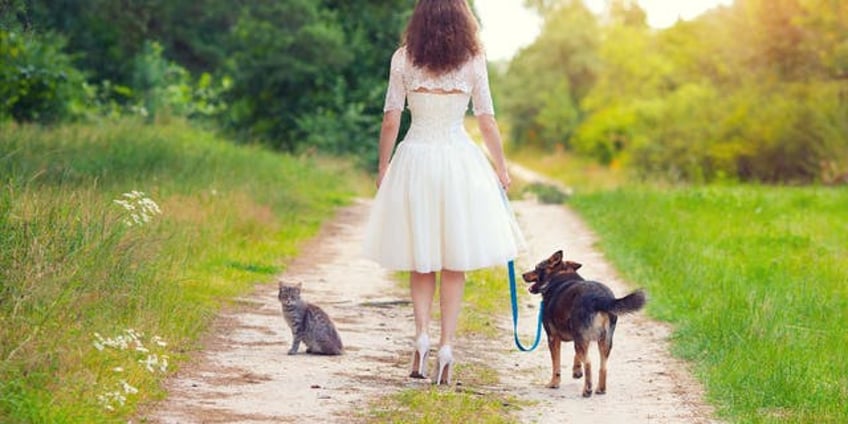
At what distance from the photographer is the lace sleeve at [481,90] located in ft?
30.2

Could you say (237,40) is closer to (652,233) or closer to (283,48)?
(283,48)

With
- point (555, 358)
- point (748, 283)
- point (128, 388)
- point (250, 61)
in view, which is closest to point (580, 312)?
point (555, 358)

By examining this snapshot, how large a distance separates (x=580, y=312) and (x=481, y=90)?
152 centimetres

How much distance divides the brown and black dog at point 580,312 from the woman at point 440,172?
1.29 feet

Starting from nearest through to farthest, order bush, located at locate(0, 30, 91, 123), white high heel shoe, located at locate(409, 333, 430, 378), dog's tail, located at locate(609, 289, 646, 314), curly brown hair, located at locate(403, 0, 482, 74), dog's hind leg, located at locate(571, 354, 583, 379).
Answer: dog's tail, located at locate(609, 289, 646, 314) < curly brown hair, located at locate(403, 0, 482, 74) < white high heel shoe, located at locate(409, 333, 430, 378) < dog's hind leg, located at locate(571, 354, 583, 379) < bush, located at locate(0, 30, 91, 123)

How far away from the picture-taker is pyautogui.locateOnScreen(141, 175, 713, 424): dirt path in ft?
26.8

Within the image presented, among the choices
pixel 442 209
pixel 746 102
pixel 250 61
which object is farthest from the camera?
pixel 746 102

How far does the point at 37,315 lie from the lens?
26.0 feet

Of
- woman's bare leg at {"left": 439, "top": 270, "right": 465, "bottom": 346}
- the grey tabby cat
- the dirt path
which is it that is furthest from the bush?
woman's bare leg at {"left": 439, "top": 270, "right": 465, "bottom": 346}

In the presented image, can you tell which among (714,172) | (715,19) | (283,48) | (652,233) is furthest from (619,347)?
(715,19)

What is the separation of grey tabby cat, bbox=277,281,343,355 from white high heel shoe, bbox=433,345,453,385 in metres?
1.23

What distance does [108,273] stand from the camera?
9.49 meters

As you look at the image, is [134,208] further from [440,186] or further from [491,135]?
[491,135]

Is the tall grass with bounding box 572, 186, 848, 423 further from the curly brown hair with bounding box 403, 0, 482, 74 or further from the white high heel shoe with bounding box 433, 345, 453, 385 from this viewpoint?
the curly brown hair with bounding box 403, 0, 482, 74
